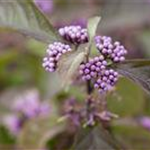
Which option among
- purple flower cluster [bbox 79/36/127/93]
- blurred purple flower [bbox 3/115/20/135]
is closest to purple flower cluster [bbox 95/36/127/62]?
purple flower cluster [bbox 79/36/127/93]

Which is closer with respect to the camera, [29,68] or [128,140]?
[128,140]

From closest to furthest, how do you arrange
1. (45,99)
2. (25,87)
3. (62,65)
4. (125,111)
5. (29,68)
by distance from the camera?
1. (62,65)
2. (125,111)
3. (45,99)
4. (25,87)
5. (29,68)

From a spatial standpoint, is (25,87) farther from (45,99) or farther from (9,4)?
(9,4)

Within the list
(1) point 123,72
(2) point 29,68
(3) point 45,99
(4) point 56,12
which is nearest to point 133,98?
(3) point 45,99

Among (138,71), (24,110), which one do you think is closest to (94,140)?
(138,71)

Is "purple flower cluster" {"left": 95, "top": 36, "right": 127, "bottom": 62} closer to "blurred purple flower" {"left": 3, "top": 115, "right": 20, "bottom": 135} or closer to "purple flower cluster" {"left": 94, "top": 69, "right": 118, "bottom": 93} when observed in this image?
"purple flower cluster" {"left": 94, "top": 69, "right": 118, "bottom": 93}

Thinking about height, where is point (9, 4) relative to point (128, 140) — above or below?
above

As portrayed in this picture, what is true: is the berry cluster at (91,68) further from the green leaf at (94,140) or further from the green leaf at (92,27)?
the green leaf at (94,140)

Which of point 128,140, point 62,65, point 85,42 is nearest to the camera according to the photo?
point 62,65
